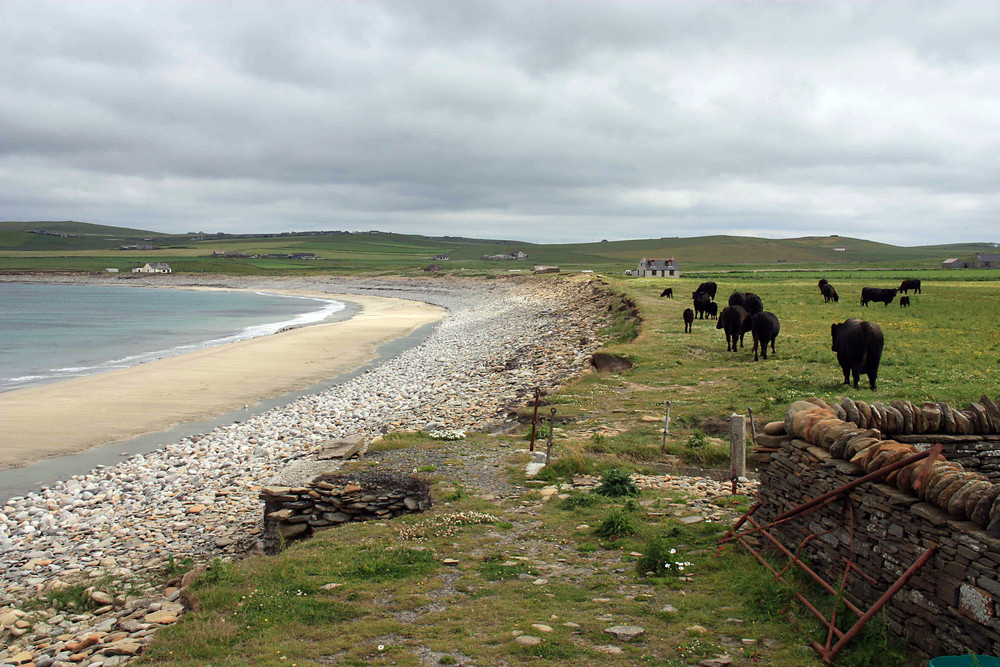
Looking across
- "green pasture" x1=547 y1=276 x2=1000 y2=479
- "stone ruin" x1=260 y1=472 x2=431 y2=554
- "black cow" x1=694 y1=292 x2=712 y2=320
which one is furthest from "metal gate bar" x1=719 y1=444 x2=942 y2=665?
"black cow" x1=694 y1=292 x2=712 y2=320

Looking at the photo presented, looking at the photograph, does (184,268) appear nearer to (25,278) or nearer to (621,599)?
(25,278)

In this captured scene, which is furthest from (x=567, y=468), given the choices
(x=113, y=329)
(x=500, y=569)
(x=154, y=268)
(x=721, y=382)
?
(x=154, y=268)

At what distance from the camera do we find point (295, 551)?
10.1 metres

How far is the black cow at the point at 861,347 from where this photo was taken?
17234 millimetres

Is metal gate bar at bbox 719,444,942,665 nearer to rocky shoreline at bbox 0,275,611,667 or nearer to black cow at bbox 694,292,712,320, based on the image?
rocky shoreline at bbox 0,275,611,667

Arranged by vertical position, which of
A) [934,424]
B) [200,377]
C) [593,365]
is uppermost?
[934,424]

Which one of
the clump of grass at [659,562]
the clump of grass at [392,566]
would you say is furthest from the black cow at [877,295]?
the clump of grass at [392,566]

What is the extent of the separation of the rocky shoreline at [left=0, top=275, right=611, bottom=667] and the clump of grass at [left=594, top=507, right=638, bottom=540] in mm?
6082

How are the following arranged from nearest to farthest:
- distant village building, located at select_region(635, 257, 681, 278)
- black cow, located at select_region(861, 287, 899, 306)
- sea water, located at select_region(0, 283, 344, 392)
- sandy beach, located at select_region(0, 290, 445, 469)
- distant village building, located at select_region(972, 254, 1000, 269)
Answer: sandy beach, located at select_region(0, 290, 445, 469), sea water, located at select_region(0, 283, 344, 392), black cow, located at select_region(861, 287, 899, 306), distant village building, located at select_region(635, 257, 681, 278), distant village building, located at select_region(972, 254, 1000, 269)

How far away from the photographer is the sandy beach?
71.5 ft

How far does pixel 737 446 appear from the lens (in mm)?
11969

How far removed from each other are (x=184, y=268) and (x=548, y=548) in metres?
192

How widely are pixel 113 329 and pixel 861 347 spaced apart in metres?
61.7

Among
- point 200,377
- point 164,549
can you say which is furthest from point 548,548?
point 200,377
